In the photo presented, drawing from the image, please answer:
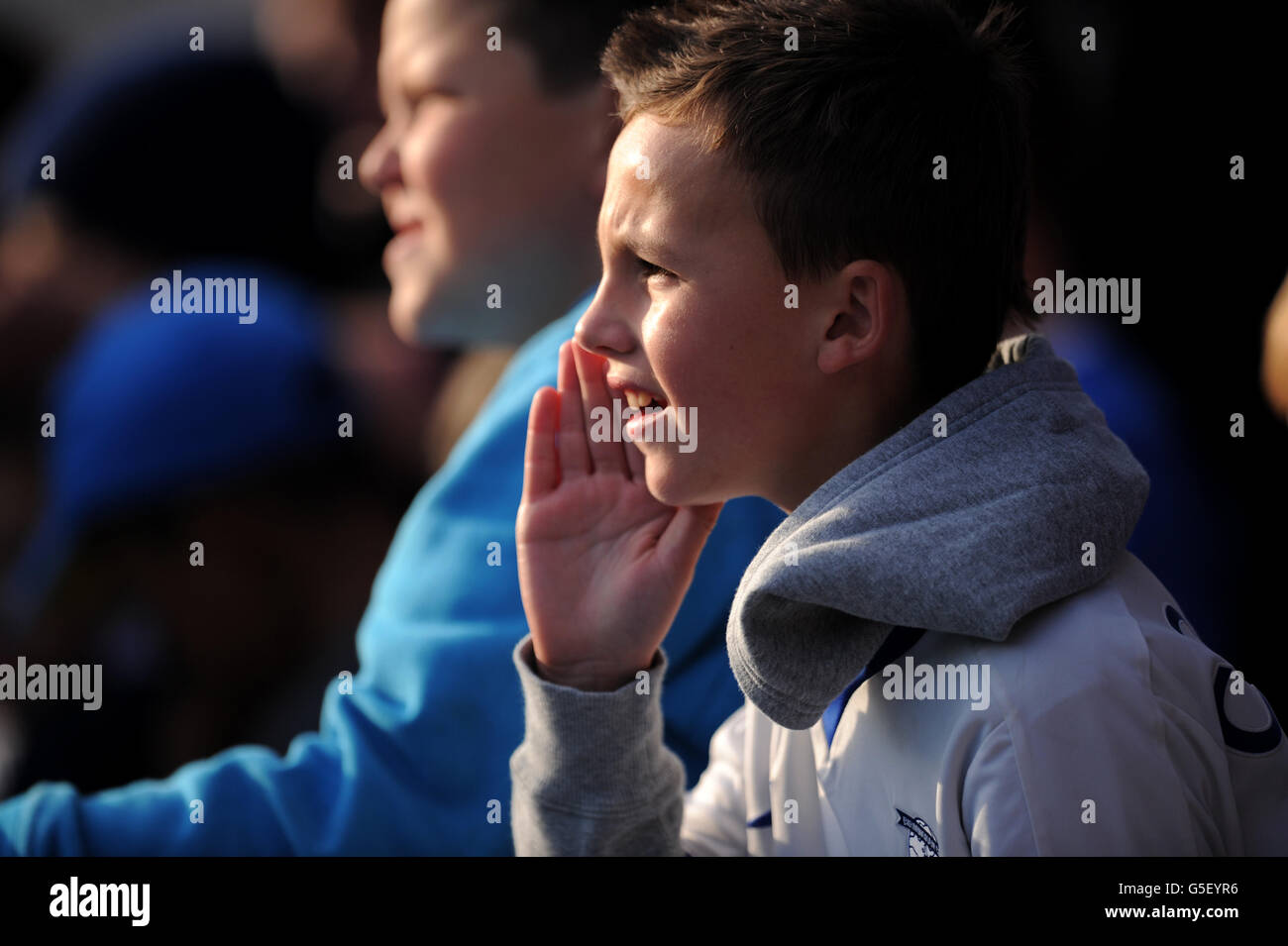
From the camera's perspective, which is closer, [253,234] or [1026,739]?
[1026,739]

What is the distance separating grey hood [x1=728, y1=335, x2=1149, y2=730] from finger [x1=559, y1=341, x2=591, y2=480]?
24 centimetres

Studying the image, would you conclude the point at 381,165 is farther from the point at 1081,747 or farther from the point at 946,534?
the point at 1081,747

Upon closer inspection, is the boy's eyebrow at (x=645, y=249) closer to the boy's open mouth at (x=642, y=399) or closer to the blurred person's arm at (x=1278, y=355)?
the boy's open mouth at (x=642, y=399)

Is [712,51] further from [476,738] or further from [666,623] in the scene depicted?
[476,738]

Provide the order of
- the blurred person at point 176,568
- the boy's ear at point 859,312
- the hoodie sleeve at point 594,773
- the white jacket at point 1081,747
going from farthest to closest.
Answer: the blurred person at point 176,568, the hoodie sleeve at point 594,773, the boy's ear at point 859,312, the white jacket at point 1081,747

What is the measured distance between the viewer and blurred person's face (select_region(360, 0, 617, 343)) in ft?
4.03

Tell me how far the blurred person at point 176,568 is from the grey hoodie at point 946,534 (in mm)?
851

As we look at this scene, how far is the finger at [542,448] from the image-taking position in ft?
3.06

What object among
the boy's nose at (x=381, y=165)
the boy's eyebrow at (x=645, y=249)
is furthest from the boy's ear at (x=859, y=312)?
the boy's nose at (x=381, y=165)

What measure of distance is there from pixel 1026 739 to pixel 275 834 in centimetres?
67

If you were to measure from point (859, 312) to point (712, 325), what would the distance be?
90 mm

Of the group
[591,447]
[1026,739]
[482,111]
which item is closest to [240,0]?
[482,111]

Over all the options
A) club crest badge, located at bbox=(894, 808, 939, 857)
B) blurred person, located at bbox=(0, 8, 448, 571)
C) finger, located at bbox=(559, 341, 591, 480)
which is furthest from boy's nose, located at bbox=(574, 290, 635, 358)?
blurred person, located at bbox=(0, 8, 448, 571)

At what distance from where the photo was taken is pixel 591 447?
946 millimetres
